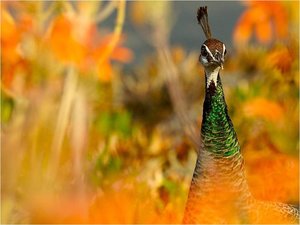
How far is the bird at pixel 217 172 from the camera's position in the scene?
184cm

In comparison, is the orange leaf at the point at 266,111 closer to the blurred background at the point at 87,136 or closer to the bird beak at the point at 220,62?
the blurred background at the point at 87,136

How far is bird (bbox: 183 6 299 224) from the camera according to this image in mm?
1839

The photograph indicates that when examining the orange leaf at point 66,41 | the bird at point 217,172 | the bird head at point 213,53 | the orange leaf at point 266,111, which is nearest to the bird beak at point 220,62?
the bird head at point 213,53

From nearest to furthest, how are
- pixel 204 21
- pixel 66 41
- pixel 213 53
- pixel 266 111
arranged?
pixel 213 53
pixel 204 21
pixel 66 41
pixel 266 111

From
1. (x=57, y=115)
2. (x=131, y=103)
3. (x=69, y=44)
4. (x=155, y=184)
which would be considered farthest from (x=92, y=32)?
(x=131, y=103)

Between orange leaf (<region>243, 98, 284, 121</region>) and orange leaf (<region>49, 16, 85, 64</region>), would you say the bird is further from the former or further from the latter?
orange leaf (<region>243, 98, 284, 121</region>)

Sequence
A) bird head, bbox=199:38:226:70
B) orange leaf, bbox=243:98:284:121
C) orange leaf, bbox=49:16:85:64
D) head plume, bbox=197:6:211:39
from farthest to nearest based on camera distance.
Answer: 1. orange leaf, bbox=243:98:284:121
2. orange leaf, bbox=49:16:85:64
3. head plume, bbox=197:6:211:39
4. bird head, bbox=199:38:226:70

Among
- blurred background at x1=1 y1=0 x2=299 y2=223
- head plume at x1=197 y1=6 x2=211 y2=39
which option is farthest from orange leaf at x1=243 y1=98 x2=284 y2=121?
head plume at x1=197 y1=6 x2=211 y2=39

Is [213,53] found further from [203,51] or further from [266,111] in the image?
[266,111]

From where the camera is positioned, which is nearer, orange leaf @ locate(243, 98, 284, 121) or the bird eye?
the bird eye

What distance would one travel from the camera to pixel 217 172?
6.13 ft

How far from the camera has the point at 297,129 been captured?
3713 millimetres

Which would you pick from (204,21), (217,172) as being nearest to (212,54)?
(204,21)

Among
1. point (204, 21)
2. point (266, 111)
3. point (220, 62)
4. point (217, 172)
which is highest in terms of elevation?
point (266, 111)
